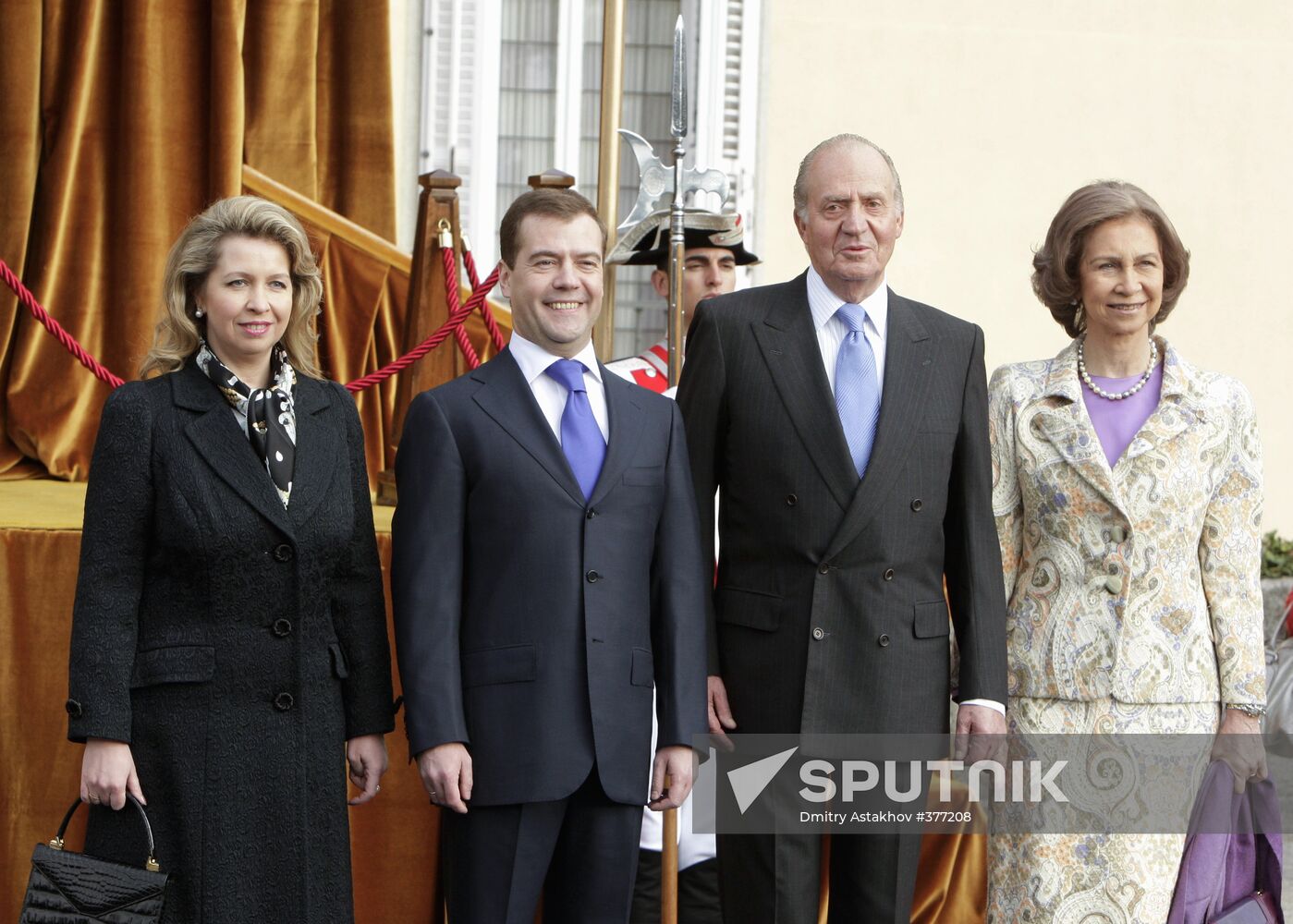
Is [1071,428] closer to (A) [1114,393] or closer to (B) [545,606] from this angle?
(A) [1114,393]

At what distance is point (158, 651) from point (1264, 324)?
22.1 ft

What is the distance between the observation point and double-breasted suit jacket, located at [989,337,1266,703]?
288 cm

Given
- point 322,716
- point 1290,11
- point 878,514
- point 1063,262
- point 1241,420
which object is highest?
point 1290,11

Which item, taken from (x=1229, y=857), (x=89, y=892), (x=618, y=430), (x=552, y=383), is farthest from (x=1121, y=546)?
(x=89, y=892)

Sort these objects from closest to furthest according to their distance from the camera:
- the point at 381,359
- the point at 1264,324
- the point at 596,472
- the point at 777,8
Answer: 1. the point at 596,472
2. the point at 381,359
3. the point at 777,8
4. the point at 1264,324

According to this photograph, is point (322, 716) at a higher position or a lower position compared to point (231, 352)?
lower

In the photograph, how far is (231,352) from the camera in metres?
2.56

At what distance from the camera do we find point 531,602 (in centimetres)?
251

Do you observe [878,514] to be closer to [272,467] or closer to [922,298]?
[272,467]

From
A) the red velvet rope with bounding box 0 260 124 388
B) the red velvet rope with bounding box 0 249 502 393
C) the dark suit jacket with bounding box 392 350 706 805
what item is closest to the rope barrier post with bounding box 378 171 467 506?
the red velvet rope with bounding box 0 249 502 393

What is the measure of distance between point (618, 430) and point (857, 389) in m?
0.45

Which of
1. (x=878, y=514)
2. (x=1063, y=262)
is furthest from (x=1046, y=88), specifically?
(x=878, y=514)

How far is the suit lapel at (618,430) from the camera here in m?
2.56

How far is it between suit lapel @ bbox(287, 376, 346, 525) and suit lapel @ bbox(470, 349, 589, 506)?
0.27 metres
